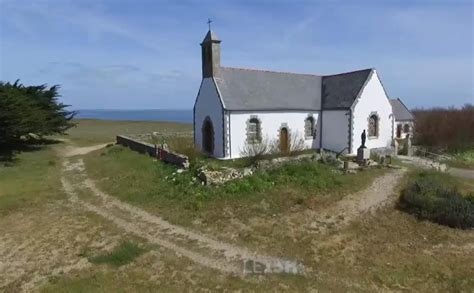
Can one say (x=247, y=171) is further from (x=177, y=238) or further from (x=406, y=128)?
(x=406, y=128)

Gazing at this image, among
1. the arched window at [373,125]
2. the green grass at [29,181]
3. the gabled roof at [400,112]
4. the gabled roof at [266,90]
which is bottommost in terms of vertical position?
the green grass at [29,181]

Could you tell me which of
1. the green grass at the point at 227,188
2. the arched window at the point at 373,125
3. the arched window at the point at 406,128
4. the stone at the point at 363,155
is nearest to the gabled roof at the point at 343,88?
the arched window at the point at 373,125

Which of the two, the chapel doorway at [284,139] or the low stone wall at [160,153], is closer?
the low stone wall at [160,153]

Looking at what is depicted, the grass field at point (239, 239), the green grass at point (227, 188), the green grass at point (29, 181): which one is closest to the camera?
the grass field at point (239, 239)

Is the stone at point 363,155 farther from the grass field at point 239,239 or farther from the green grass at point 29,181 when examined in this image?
the green grass at point 29,181

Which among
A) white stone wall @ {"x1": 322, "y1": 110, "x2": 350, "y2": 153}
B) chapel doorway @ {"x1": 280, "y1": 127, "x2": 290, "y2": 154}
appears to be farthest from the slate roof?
chapel doorway @ {"x1": 280, "y1": 127, "x2": 290, "y2": 154}

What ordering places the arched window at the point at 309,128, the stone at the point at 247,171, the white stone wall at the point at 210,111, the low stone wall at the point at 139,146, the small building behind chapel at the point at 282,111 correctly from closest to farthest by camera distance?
the stone at the point at 247,171
the white stone wall at the point at 210,111
the small building behind chapel at the point at 282,111
the low stone wall at the point at 139,146
the arched window at the point at 309,128

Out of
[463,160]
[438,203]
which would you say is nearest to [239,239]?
[438,203]
